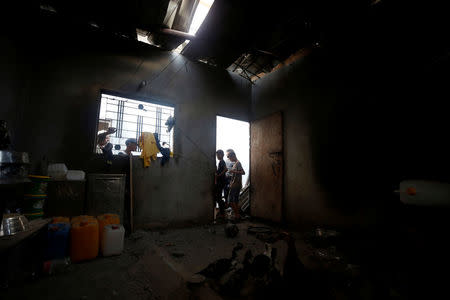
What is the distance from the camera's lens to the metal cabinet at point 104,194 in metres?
3.40

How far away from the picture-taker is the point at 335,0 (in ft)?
10.6

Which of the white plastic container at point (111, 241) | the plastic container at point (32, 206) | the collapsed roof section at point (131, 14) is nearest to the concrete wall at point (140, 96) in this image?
the collapsed roof section at point (131, 14)

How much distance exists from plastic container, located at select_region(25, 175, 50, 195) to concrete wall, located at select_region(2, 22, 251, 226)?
73 cm

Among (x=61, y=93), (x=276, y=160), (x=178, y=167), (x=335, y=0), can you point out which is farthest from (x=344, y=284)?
(x=61, y=93)

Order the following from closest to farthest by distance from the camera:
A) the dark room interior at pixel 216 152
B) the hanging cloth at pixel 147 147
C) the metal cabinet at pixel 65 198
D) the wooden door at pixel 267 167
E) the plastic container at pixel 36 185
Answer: the dark room interior at pixel 216 152 → the plastic container at pixel 36 185 → the metal cabinet at pixel 65 198 → the hanging cloth at pixel 147 147 → the wooden door at pixel 267 167

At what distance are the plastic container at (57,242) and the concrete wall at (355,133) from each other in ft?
13.6

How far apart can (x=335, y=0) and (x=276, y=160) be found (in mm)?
3328

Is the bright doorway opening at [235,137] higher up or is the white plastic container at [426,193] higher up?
the bright doorway opening at [235,137]

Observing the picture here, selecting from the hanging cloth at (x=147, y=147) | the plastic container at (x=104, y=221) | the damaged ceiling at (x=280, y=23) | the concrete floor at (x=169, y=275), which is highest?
the damaged ceiling at (x=280, y=23)

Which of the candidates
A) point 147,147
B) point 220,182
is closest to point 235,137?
point 220,182

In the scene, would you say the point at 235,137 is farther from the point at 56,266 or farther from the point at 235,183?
the point at 56,266

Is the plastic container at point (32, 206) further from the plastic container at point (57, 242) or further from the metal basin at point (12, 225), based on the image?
the metal basin at point (12, 225)

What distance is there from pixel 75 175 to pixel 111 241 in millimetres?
1484

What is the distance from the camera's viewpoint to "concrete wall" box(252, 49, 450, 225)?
269 centimetres
